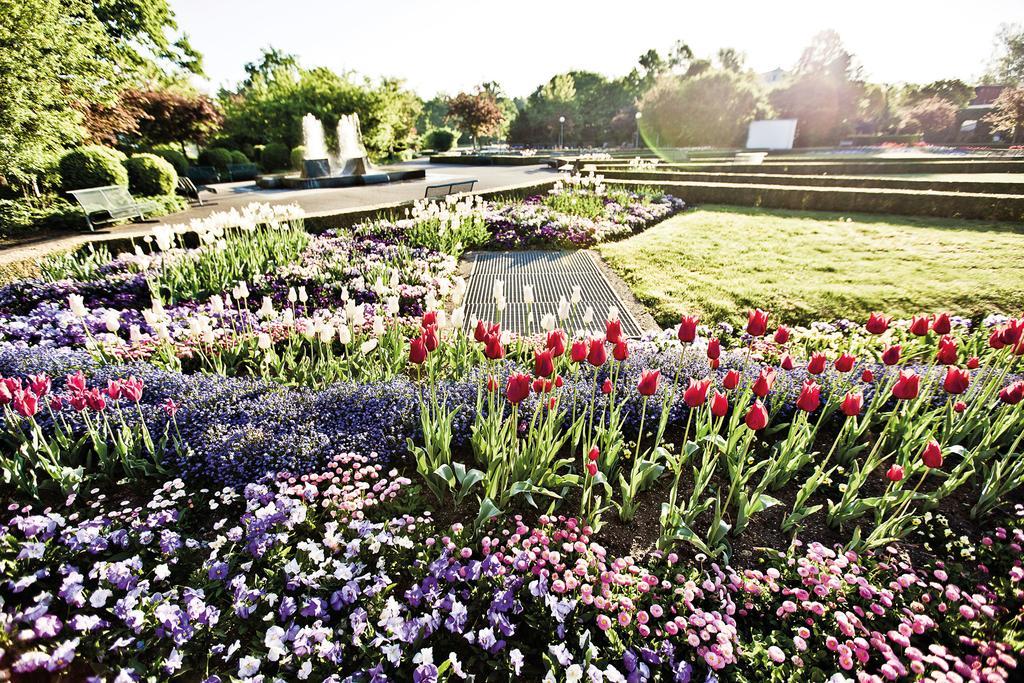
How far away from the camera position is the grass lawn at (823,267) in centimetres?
643

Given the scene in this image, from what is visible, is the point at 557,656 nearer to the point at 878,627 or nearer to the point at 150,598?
the point at 878,627

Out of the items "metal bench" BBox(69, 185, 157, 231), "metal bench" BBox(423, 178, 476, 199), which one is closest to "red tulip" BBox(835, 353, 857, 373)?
"metal bench" BBox(423, 178, 476, 199)

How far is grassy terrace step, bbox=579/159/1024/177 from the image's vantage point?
20953 millimetres

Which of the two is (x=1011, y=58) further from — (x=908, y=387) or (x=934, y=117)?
(x=908, y=387)

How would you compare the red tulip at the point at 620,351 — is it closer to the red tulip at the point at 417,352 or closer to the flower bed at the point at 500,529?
the flower bed at the point at 500,529

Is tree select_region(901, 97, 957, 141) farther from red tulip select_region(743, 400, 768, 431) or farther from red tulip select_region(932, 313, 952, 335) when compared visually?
red tulip select_region(743, 400, 768, 431)

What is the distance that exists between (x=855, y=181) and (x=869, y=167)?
907cm

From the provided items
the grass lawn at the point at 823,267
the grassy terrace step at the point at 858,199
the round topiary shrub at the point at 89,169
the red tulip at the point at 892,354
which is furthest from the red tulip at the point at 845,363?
the round topiary shrub at the point at 89,169

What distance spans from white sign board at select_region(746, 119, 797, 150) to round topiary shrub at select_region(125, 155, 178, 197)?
1866 inches

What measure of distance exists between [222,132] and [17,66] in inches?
1190

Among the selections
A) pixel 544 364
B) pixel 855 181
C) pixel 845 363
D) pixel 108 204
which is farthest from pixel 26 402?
pixel 855 181

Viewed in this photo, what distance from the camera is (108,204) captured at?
10172 millimetres

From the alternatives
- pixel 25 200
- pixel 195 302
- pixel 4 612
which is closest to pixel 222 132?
pixel 25 200

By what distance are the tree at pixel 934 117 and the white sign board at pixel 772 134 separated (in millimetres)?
20610
